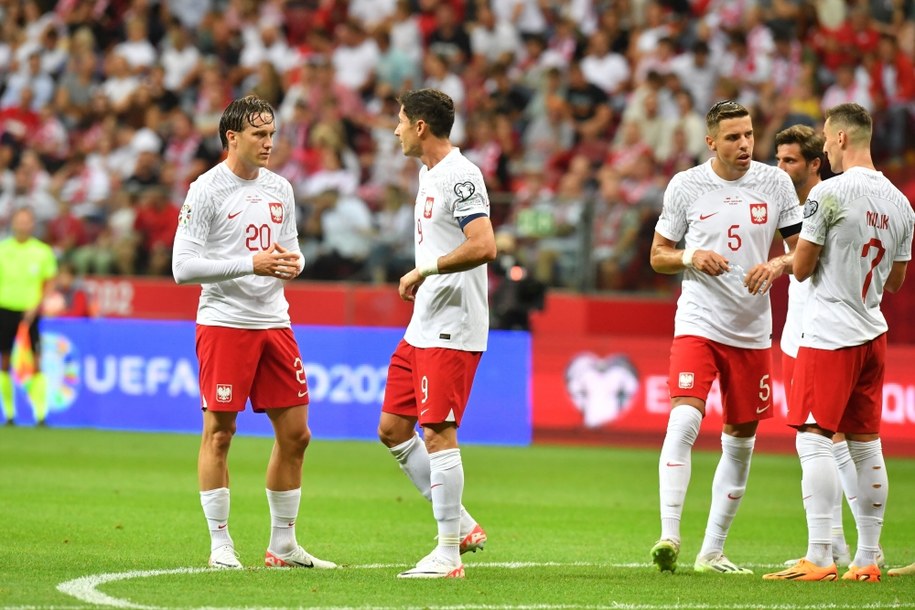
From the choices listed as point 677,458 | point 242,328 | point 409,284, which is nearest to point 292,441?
point 242,328

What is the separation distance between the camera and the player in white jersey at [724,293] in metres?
8.04

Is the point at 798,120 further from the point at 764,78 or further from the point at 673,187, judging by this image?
the point at 673,187

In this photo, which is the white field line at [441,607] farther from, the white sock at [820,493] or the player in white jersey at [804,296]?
the player in white jersey at [804,296]

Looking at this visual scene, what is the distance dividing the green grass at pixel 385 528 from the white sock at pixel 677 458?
40cm

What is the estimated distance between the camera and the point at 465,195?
7609 millimetres

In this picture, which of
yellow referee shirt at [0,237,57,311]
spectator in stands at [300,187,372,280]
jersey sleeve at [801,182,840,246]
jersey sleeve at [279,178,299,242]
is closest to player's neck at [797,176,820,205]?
jersey sleeve at [801,182,840,246]

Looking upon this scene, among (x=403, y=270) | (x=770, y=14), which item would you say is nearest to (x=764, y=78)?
(x=770, y=14)

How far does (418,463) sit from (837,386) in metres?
2.35

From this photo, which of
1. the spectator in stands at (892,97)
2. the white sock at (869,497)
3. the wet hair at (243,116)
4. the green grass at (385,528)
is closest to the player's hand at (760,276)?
the white sock at (869,497)

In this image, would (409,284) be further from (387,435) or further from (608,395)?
(608,395)

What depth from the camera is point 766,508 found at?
1198 cm

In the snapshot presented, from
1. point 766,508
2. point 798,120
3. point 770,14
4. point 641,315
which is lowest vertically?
point 766,508

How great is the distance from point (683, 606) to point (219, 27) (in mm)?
18592

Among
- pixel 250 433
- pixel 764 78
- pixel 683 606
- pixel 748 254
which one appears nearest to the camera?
pixel 683 606
